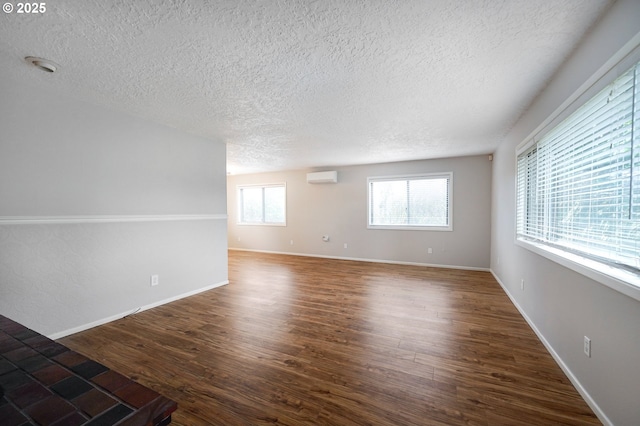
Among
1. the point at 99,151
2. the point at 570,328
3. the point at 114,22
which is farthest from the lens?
the point at 99,151

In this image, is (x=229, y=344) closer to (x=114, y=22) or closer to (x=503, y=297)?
(x=114, y=22)

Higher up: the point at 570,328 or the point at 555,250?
the point at 555,250

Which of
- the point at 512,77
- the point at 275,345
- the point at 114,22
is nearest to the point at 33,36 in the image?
the point at 114,22

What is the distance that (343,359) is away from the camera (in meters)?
2.03

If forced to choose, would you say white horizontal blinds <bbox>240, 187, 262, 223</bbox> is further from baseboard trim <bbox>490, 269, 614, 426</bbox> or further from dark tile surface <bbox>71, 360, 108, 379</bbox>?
dark tile surface <bbox>71, 360, 108, 379</bbox>

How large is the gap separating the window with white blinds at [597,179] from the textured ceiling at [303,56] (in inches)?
19.7

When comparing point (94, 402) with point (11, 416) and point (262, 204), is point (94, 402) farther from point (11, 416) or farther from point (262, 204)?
point (262, 204)

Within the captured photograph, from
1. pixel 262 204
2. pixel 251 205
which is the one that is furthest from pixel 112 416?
pixel 251 205

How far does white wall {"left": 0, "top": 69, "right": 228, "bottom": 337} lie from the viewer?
217 centimetres

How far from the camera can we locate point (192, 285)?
364cm

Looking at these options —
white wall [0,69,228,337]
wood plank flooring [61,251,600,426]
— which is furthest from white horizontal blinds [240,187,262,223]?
wood plank flooring [61,251,600,426]

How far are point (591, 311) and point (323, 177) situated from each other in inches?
202

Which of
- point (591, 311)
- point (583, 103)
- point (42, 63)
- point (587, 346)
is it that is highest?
point (42, 63)

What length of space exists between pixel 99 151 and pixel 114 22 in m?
1.69
